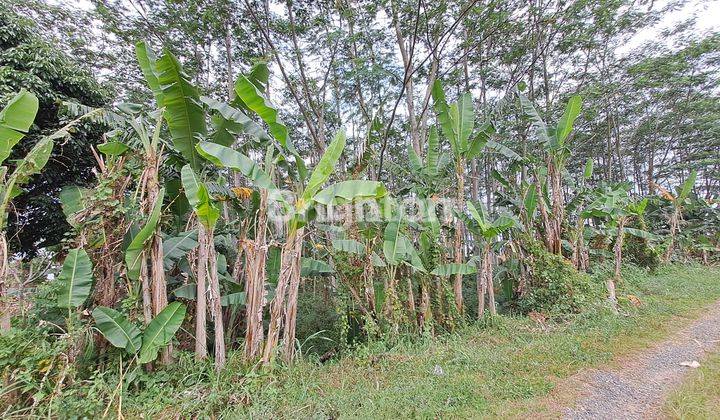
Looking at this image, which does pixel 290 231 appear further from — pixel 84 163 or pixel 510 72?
pixel 510 72

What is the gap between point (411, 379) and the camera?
10.4 ft

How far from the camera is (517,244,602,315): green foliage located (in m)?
5.00

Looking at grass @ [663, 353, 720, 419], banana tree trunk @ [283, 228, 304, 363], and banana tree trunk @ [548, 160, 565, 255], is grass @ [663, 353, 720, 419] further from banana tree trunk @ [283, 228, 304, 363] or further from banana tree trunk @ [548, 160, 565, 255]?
banana tree trunk @ [283, 228, 304, 363]

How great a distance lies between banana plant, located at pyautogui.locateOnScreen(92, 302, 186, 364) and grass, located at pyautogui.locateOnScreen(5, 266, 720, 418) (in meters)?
0.28

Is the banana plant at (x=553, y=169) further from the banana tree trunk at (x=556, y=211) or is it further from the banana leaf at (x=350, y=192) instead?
the banana leaf at (x=350, y=192)

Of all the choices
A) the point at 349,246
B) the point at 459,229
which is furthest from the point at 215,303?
the point at 459,229

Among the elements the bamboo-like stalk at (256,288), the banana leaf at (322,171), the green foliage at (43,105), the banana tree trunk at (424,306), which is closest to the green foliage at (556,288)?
the banana tree trunk at (424,306)

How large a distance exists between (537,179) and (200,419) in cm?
686

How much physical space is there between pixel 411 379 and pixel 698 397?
2.45 meters

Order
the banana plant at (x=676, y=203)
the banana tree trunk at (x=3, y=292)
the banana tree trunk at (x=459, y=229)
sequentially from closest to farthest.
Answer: the banana tree trunk at (x=3, y=292), the banana tree trunk at (x=459, y=229), the banana plant at (x=676, y=203)

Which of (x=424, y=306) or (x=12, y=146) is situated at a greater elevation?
(x=12, y=146)

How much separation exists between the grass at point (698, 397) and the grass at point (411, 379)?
0.64 m

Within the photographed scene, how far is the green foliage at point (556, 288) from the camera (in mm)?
5000

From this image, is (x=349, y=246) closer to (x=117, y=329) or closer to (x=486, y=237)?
(x=486, y=237)
